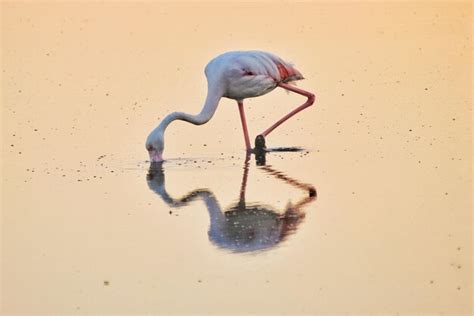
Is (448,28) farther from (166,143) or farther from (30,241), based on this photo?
→ (30,241)

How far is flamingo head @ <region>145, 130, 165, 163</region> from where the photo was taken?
14156 millimetres

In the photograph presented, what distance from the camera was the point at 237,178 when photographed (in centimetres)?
1298

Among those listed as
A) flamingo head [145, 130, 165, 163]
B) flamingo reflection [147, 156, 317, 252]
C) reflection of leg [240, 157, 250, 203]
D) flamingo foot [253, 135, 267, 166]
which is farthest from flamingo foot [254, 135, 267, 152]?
flamingo reflection [147, 156, 317, 252]

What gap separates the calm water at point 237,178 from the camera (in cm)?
872

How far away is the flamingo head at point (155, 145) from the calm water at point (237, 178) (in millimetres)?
227

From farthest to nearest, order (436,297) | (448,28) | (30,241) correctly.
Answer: (448,28)
(30,241)
(436,297)

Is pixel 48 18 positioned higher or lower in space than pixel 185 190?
higher

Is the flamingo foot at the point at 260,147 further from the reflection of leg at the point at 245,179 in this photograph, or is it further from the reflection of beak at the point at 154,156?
the reflection of beak at the point at 154,156

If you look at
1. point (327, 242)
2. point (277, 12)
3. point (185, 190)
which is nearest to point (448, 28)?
point (277, 12)

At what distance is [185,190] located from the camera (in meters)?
12.4

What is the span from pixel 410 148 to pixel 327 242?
4.67 metres

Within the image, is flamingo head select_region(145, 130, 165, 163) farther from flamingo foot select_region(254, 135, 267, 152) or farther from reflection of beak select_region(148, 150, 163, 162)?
flamingo foot select_region(254, 135, 267, 152)

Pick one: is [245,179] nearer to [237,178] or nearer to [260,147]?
[237,178]

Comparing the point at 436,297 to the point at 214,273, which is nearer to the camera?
the point at 436,297
